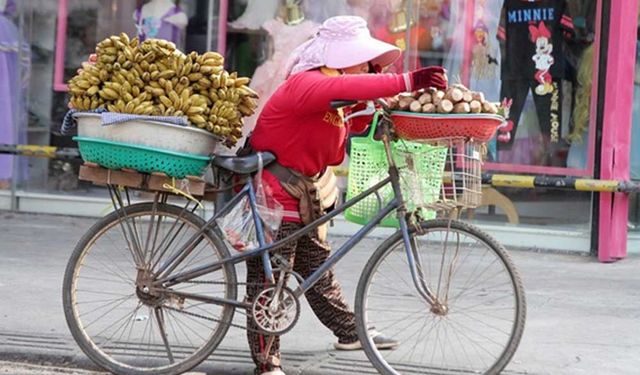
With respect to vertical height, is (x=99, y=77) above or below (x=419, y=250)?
Result: above

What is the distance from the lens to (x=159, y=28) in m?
10.2

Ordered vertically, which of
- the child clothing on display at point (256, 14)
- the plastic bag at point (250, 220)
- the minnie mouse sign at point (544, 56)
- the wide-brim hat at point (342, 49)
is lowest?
the plastic bag at point (250, 220)

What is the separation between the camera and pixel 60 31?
1035cm

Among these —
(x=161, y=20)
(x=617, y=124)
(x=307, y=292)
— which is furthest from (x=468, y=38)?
(x=307, y=292)

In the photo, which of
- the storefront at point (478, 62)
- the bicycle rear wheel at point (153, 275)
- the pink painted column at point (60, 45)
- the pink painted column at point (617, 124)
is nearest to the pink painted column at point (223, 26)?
the storefront at point (478, 62)

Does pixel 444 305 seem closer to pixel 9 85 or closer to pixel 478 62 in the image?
pixel 478 62

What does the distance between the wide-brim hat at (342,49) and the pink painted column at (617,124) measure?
13.1 feet

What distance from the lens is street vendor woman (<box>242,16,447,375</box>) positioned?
5156 mm

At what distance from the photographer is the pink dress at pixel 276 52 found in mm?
9820

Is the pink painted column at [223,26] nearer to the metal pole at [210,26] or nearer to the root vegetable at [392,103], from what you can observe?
the metal pole at [210,26]

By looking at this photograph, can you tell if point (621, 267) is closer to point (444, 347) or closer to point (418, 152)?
point (444, 347)

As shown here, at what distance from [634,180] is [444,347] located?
3672 mm

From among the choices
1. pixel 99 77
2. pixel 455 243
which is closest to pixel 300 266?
pixel 455 243

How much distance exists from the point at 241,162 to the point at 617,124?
175 inches
